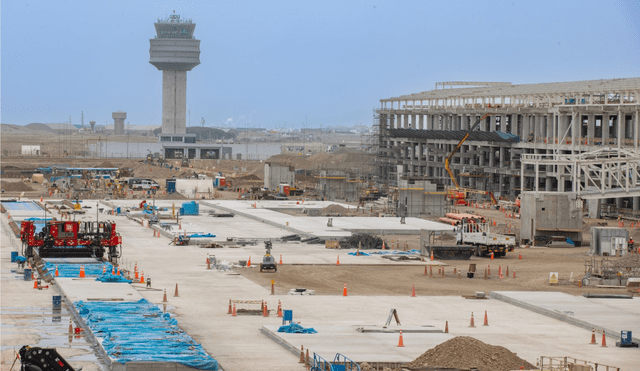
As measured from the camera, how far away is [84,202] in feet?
340

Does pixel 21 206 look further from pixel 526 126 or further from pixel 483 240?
pixel 526 126

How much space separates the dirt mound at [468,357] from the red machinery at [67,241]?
28.0 meters

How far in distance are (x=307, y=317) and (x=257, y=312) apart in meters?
1.91

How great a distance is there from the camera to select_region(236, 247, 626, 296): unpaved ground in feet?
147

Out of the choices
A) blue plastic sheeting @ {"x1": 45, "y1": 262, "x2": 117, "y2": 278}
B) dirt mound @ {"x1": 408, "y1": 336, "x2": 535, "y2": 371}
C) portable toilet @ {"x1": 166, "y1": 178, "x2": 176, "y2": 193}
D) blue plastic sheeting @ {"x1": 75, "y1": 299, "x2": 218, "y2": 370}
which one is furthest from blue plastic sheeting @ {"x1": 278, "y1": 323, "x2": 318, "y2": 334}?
portable toilet @ {"x1": 166, "y1": 178, "x2": 176, "y2": 193}

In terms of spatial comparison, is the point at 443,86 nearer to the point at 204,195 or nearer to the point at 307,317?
the point at 204,195

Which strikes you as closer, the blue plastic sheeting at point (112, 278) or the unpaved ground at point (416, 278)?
the blue plastic sheeting at point (112, 278)

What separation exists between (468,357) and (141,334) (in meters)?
9.89

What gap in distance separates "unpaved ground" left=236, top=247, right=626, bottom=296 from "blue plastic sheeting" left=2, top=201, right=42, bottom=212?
44.5 metres

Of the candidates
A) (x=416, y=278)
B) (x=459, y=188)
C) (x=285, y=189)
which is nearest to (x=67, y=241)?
(x=416, y=278)

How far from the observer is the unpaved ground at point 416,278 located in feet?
147

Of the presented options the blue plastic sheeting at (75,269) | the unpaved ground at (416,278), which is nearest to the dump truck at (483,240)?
the unpaved ground at (416,278)

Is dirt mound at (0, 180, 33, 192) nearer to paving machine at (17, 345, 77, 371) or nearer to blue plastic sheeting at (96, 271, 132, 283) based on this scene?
blue plastic sheeting at (96, 271, 132, 283)

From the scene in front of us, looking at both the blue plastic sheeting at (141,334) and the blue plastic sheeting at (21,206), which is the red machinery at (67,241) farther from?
the blue plastic sheeting at (21,206)
